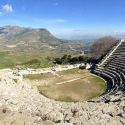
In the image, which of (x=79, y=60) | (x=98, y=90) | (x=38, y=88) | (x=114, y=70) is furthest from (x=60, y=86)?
(x=79, y=60)

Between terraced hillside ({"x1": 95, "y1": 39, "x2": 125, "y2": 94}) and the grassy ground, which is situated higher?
terraced hillside ({"x1": 95, "y1": 39, "x2": 125, "y2": 94})

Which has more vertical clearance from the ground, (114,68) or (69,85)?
(114,68)

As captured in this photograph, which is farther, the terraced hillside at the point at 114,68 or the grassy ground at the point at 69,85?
the terraced hillside at the point at 114,68

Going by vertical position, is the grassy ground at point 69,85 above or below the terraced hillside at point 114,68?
below

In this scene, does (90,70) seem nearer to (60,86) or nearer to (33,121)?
(60,86)

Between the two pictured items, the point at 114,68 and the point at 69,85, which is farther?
the point at 114,68
